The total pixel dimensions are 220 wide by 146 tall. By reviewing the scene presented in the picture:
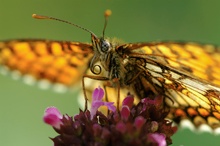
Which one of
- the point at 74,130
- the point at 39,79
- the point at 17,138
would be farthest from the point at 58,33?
the point at 74,130

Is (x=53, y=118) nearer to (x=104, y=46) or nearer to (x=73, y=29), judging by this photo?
(x=104, y=46)

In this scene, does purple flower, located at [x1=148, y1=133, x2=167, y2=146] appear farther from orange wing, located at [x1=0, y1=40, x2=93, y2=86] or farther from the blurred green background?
the blurred green background

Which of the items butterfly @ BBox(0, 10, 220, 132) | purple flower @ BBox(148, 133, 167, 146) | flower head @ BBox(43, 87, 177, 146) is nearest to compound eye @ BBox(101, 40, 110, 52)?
butterfly @ BBox(0, 10, 220, 132)

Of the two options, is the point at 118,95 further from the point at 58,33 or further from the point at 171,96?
the point at 58,33

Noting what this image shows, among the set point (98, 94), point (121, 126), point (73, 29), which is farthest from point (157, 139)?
point (73, 29)

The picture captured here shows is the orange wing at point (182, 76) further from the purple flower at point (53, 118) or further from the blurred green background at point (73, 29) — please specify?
the blurred green background at point (73, 29)

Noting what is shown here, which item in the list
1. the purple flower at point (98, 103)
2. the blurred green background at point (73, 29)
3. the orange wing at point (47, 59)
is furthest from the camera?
the blurred green background at point (73, 29)

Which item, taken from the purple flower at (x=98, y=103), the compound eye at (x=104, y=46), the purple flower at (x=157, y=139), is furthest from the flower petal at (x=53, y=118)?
the purple flower at (x=157, y=139)
